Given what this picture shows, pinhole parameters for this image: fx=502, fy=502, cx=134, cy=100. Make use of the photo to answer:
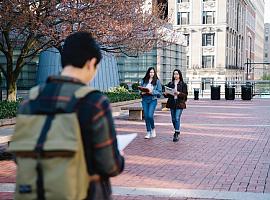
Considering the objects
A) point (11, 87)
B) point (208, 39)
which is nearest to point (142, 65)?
point (11, 87)

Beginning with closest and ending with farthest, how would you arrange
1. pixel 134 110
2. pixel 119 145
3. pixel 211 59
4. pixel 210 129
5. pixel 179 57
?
pixel 119 145
pixel 210 129
pixel 134 110
pixel 179 57
pixel 211 59

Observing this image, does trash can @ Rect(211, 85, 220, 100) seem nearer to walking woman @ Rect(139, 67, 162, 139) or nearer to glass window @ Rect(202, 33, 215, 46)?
walking woman @ Rect(139, 67, 162, 139)

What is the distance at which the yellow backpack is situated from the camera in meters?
2.65

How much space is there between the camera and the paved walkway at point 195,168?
688 cm

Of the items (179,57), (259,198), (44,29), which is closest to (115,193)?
(259,198)

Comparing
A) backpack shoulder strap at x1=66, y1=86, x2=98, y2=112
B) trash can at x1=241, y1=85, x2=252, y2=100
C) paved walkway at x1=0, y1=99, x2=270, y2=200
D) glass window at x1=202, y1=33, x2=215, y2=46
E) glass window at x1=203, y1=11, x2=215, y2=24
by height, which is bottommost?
paved walkway at x1=0, y1=99, x2=270, y2=200

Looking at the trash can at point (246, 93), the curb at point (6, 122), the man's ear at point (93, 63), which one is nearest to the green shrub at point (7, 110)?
the curb at point (6, 122)

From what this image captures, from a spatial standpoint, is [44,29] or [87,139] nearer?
[87,139]

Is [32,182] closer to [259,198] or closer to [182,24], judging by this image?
[259,198]

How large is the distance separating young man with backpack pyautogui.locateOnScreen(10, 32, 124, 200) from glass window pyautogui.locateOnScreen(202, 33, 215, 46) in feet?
257

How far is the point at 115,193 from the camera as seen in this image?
269 inches

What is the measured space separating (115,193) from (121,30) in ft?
35.3

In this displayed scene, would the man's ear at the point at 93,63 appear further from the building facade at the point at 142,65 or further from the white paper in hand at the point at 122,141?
the building facade at the point at 142,65

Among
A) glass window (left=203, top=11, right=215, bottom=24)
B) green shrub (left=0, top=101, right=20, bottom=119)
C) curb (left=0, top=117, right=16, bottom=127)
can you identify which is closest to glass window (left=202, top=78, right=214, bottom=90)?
glass window (left=203, top=11, right=215, bottom=24)
